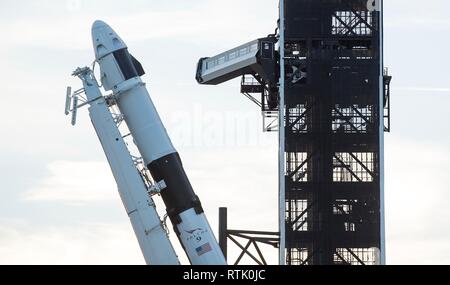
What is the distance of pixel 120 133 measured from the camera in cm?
7288

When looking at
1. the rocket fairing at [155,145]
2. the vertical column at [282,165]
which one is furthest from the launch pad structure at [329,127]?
the rocket fairing at [155,145]

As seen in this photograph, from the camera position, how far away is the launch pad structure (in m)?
81.2

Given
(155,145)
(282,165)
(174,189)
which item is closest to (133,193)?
(174,189)

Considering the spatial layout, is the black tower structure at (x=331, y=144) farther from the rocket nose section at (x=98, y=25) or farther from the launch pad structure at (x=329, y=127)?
the rocket nose section at (x=98, y=25)

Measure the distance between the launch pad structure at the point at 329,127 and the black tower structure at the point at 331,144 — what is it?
0.16 feet

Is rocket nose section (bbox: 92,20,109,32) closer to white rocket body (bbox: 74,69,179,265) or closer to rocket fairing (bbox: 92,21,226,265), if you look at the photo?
rocket fairing (bbox: 92,21,226,265)

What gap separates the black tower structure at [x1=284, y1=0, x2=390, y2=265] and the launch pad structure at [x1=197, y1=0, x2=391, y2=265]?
5cm

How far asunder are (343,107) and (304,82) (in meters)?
2.30

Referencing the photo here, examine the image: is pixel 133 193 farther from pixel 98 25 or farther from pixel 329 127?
pixel 329 127

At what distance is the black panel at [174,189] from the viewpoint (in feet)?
236

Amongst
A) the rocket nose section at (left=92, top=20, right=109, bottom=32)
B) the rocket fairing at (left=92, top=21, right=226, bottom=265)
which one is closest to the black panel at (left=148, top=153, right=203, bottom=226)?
the rocket fairing at (left=92, top=21, right=226, bottom=265)

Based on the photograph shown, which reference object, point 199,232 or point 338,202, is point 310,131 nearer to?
point 338,202

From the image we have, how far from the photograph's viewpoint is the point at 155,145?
72688 millimetres
